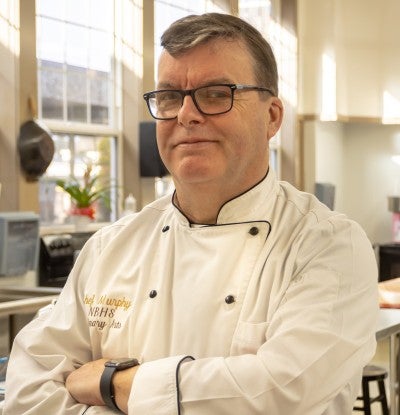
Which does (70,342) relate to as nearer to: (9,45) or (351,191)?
(9,45)

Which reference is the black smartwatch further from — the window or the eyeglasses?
the window

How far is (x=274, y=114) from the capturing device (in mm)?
1620

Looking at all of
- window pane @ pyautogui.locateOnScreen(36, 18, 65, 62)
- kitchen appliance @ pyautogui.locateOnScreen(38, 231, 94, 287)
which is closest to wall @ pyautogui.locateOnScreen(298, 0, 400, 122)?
window pane @ pyautogui.locateOnScreen(36, 18, 65, 62)

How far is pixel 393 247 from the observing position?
9.03 metres

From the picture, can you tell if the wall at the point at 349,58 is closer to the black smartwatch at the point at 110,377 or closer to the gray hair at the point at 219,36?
the gray hair at the point at 219,36

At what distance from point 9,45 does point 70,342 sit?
396cm

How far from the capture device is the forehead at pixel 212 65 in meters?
1.50

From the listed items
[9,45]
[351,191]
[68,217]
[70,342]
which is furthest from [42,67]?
[351,191]

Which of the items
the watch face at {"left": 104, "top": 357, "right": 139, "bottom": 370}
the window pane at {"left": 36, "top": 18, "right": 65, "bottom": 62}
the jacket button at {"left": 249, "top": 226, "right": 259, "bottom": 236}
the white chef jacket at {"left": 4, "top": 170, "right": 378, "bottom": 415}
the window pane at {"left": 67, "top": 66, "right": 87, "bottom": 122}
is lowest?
the watch face at {"left": 104, "top": 357, "right": 139, "bottom": 370}

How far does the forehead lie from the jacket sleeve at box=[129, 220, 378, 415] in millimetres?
346

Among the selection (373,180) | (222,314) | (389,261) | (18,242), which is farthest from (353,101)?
(222,314)

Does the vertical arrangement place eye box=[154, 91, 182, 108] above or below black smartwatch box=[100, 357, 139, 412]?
above

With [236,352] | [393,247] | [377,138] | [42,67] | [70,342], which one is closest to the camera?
[236,352]

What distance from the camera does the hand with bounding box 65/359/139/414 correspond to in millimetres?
1469
